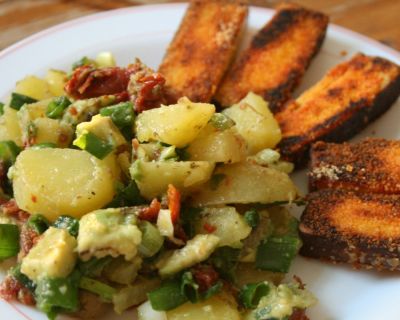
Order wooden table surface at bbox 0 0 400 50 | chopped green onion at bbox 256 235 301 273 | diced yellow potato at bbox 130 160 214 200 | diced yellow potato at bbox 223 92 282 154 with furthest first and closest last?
1. wooden table surface at bbox 0 0 400 50
2. diced yellow potato at bbox 223 92 282 154
3. chopped green onion at bbox 256 235 301 273
4. diced yellow potato at bbox 130 160 214 200

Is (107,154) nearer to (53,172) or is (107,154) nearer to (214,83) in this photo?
(53,172)

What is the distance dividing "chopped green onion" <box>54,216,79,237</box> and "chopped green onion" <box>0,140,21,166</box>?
0.46 meters

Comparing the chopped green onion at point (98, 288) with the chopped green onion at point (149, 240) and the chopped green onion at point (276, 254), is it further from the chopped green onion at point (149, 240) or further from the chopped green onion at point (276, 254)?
the chopped green onion at point (276, 254)

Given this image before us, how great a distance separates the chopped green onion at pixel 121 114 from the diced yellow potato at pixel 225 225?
48 centimetres

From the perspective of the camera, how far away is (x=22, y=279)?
2062 millimetres

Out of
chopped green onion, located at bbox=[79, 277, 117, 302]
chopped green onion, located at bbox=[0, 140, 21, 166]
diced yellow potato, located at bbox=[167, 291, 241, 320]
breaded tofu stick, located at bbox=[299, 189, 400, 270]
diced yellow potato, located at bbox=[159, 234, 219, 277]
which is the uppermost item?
chopped green onion, located at bbox=[0, 140, 21, 166]

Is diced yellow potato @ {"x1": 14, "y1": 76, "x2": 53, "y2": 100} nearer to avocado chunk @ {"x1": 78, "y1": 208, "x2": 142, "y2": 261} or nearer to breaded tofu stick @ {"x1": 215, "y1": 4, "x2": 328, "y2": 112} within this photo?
breaded tofu stick @ {"x1": 215, "y1": 4, "x2": 328, "y2": 112}

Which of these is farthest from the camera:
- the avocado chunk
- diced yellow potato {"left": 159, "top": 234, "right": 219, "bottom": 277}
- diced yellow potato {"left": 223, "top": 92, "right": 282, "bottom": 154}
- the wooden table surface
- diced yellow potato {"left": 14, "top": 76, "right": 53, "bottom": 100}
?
the wooden table surface

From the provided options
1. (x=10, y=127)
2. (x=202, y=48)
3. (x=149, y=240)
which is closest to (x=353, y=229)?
(x=149, y=240)

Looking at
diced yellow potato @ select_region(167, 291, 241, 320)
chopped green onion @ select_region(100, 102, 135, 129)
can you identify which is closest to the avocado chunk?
diced yellow potato @ select_region(167, 291, 241, 320)

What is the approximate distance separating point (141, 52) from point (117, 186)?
4.21 feet

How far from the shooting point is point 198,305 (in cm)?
198

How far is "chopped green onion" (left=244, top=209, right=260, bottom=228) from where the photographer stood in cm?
217

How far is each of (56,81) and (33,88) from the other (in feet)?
0.41
